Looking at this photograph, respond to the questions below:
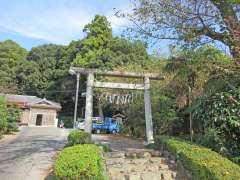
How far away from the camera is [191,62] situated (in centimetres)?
1105

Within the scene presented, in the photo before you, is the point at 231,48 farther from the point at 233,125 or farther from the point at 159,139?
the point at 159,139

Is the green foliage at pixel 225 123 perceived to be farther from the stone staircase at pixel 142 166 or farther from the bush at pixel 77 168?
the bush at pixel 77 168

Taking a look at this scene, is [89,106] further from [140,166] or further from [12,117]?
[12,117]

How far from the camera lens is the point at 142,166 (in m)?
9.68

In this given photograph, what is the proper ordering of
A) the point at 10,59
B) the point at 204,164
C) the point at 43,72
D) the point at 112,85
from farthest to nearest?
the point at 10,59 < the point at 43,72 < the point at 112,85 < the point at 204,164

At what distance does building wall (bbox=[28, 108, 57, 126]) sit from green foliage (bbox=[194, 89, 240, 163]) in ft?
111

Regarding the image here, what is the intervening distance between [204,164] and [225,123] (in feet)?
7.28

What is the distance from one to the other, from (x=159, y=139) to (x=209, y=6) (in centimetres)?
497

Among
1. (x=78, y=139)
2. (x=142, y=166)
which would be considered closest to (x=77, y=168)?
(x=142, y=166)

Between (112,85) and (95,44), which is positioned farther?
(95,44)

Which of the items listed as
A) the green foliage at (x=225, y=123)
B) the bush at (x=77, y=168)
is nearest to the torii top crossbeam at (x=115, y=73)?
the green foliage at (x=225, y=123)

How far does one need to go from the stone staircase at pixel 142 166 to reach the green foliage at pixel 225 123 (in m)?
1.33

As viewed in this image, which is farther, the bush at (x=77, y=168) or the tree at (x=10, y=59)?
the tree at (x=10, y=59)

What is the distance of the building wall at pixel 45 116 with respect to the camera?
4072cm
